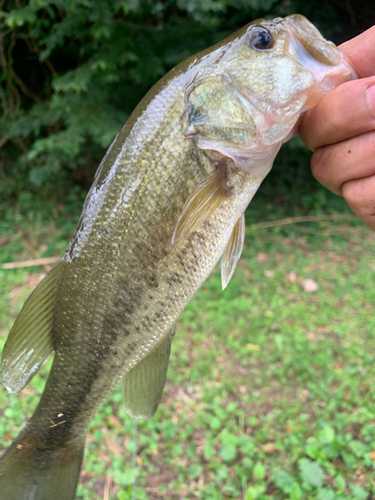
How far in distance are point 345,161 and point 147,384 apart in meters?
1.14

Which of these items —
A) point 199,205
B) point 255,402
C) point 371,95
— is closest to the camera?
point 371,95

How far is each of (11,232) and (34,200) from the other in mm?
756

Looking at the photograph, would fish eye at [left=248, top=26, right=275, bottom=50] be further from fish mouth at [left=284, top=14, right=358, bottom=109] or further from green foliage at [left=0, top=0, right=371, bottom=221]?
green foliage at [left=0, top=0, right=371, bottom=221]

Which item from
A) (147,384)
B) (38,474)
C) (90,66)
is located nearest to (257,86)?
(147,384)

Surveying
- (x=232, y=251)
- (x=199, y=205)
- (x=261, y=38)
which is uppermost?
(x=261, y=38)

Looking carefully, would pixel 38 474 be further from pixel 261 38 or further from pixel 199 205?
pixel 261 38

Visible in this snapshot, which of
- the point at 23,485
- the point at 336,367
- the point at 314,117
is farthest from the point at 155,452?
the point at 314,117

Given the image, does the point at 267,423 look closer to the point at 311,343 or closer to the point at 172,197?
the point at 311,343

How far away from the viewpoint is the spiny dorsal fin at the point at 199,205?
1.11m

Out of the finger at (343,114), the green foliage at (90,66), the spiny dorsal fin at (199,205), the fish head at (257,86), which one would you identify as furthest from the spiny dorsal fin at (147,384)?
the green foliage at (90,66)

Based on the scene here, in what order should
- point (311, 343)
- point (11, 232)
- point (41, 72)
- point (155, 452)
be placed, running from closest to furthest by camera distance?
point (155, 452)
point (311, 343)
point (11, 232)
point (41, 72)

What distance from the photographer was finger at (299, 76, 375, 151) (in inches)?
40.5

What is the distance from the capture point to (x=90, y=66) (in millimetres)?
3230

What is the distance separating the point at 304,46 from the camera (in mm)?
1119
